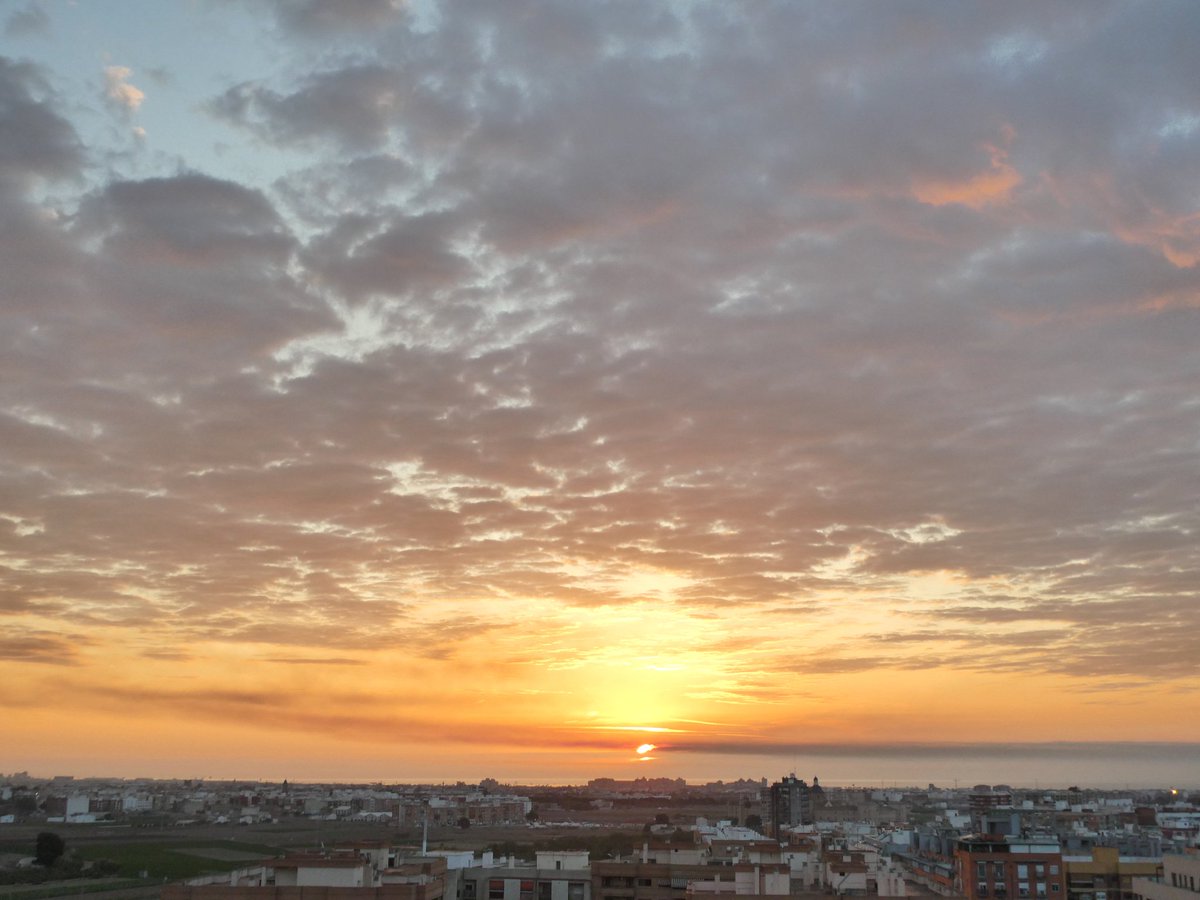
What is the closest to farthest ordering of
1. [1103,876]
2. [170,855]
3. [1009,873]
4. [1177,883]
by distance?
1. [1177,883]
2. [1103,876]
3. [1009,873]
4. [170,855]

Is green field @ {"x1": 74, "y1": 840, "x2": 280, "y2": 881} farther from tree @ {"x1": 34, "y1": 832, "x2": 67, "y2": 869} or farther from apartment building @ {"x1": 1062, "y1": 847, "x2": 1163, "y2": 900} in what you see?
apartment building @ {"x1": 1062, "y1": 847, "x2": 1163, "y2": 900}

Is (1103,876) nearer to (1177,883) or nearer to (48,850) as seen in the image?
(1177,883)

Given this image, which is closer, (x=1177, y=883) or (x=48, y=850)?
(x=1177, y=883)

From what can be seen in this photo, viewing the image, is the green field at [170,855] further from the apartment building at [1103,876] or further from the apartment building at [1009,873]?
the apartment building at [1103,876]

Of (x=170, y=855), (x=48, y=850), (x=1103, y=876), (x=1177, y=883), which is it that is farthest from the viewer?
(x=170, y=855)

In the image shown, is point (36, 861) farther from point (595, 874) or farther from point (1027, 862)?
point (1027, 862)

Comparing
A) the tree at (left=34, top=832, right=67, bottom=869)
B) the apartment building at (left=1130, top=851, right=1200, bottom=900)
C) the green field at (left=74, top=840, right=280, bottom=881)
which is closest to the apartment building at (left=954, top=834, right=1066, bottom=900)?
the apartment building at (left=1130, top=851, right=1200, bottom=900)

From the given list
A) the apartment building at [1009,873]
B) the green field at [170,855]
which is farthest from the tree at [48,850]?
the apartment building at [1009,873]

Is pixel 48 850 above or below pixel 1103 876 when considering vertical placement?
below

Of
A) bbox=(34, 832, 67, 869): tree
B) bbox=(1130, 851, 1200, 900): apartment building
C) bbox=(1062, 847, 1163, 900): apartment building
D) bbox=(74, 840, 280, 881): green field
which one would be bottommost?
bbox=(74, 840, 280, 881): green field

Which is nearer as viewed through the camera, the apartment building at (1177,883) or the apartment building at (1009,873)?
the apartment building at (1177,883)

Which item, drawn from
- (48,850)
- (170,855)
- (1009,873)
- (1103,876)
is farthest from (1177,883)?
(170,855)

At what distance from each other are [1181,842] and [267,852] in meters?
118

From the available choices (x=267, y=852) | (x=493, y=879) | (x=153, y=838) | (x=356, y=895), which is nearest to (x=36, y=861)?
(x=267, y=852)
